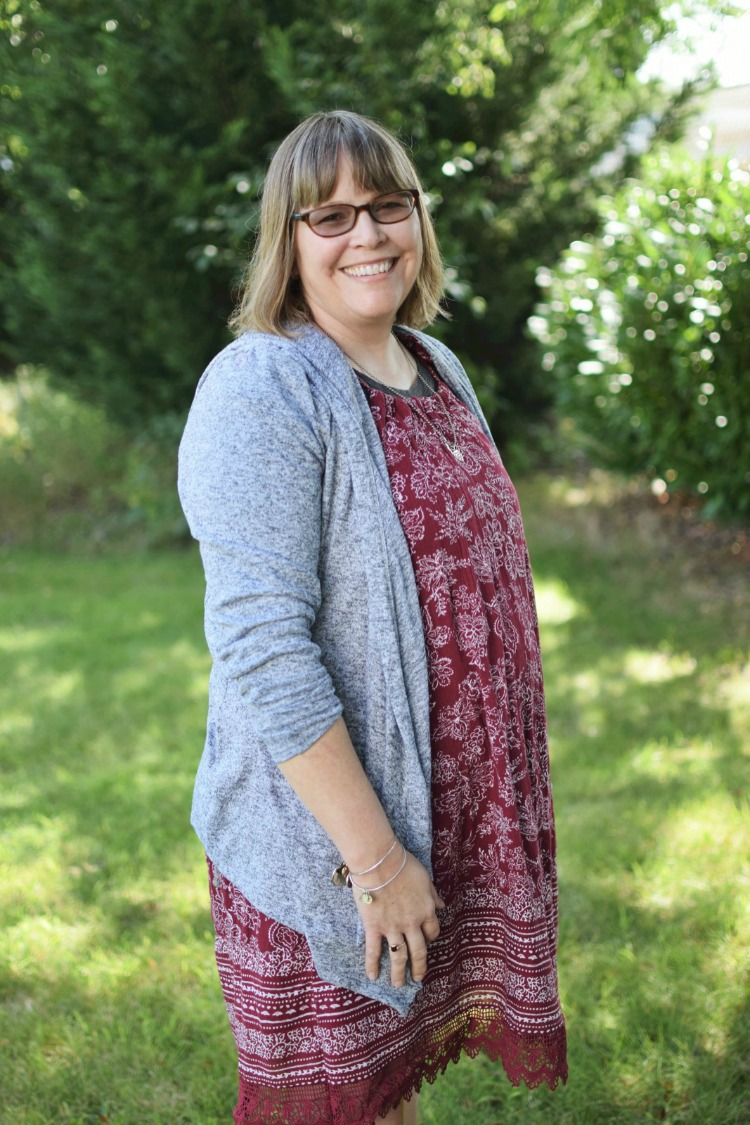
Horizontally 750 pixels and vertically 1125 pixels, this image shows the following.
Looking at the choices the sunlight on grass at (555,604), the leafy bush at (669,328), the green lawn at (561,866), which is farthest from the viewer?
the sunlight on grass at (555,604)

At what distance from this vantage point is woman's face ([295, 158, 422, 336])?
1641 mm

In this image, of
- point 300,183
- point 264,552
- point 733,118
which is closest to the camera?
point 264,552

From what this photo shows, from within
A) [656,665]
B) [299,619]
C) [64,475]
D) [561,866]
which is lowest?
[561,866]

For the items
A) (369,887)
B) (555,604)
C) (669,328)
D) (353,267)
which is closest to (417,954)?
(369,887)

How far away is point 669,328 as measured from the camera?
527 cm

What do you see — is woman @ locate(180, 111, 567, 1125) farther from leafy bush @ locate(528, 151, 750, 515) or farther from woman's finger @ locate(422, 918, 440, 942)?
leafy bush @ locate(528, 151, 750, 515)

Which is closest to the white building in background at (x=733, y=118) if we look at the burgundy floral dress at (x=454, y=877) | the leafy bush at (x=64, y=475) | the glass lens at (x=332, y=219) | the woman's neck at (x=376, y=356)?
the leafy bush at (x=64, y=475)

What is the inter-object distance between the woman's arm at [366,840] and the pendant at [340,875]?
0.03 m

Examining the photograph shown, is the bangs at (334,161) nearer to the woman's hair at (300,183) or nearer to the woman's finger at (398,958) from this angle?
the woman's hair at (300,183)

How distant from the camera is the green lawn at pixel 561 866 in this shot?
2.50 meters

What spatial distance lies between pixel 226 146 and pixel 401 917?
574 centimetres

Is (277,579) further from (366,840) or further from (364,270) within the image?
(364,270)

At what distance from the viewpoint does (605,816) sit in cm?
366

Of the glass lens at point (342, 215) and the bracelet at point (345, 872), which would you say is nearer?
the bracelet at point (345, 872)
